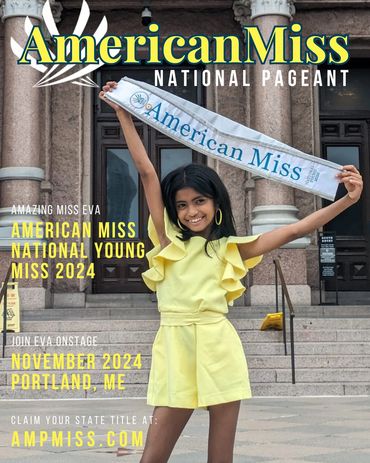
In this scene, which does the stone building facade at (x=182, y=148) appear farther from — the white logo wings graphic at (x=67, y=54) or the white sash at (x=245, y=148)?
the white sash at (x=245, y=148)

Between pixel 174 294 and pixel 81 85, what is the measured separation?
15.3 meters

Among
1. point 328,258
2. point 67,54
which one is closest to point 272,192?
point 328,258

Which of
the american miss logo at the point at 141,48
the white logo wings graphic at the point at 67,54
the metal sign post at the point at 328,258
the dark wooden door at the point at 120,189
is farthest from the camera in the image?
the dark wooden door at the point at 120,189

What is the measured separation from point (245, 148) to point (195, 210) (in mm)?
462

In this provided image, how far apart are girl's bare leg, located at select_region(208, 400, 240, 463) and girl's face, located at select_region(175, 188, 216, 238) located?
74 centimetres

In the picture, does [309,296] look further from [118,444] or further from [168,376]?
[168,376]

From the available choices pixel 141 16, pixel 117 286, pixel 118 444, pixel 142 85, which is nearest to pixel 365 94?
pixel 141 16

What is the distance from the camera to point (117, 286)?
18.7m

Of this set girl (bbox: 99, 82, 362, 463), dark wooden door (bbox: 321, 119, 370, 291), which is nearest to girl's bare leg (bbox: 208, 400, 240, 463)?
girl (bbox: 99, 82, 362, 463)

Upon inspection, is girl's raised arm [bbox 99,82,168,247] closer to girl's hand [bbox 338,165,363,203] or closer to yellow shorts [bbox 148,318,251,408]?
yellow shorts [bbox 148,318,251,408]

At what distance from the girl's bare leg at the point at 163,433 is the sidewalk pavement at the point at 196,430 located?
7.46ft

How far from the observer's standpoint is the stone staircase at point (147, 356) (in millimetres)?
11055

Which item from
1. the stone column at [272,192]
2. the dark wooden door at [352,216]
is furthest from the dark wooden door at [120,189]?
the dark wooden door at [352,216]

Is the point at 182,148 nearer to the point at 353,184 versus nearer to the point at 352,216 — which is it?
the point at 352,216
